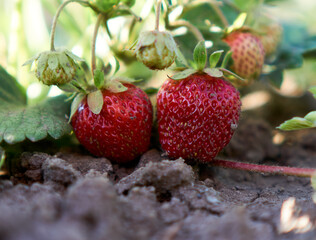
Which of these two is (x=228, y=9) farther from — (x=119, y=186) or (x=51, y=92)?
(x=119, y=186)

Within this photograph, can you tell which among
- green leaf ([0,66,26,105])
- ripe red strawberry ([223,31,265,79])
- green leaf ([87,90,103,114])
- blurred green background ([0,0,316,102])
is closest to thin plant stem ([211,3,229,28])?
ripe red strawberry ([223,31,265,79])

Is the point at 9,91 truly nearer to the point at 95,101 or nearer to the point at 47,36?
the point at 95,101

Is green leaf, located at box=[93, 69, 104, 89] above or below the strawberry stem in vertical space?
above

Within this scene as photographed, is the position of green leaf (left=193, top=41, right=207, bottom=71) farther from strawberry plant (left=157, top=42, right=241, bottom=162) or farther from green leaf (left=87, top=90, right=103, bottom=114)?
green leaf (left=87, top=90, right=103, bottom=114)

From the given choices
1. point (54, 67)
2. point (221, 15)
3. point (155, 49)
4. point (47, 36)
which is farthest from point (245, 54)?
point (47, 36)

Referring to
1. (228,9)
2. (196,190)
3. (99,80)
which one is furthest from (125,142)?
(228,9)
